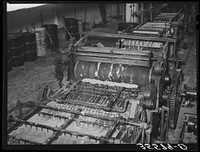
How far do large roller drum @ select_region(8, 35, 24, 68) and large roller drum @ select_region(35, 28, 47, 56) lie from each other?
3.43 feet

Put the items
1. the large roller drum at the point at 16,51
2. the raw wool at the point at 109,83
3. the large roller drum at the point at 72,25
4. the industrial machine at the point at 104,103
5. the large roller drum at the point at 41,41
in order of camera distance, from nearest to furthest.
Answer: the industrial machine at the point at 104,103 < the raw wool at the point at 109,83 < the large roller drum at the point at 16,51 < the large roller drum at the point at 41,41 < the large roller drum at the point at 72,25

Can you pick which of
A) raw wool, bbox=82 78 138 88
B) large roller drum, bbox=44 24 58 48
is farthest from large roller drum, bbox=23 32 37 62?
raw wool, bbox=82 78 138 88

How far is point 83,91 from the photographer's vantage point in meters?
5.72

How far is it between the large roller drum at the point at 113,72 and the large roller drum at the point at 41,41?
19.7ft

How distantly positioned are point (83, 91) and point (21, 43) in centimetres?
628

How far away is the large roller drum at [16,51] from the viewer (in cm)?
1067

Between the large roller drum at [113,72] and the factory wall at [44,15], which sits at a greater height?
the factory wall at [44,15]

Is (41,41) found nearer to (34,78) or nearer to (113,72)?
(34,78)

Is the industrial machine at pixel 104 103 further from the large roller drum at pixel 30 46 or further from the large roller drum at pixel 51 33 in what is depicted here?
the large roller drum at pixel 51 33

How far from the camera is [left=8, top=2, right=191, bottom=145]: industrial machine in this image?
180 inches

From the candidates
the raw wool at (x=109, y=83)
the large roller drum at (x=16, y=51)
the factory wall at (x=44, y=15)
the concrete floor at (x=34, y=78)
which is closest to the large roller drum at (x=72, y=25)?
the factory wall at (x=44, y=15)

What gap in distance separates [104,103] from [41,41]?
299 inches

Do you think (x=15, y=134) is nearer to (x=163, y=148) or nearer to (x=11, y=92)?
(x=163, y=148)

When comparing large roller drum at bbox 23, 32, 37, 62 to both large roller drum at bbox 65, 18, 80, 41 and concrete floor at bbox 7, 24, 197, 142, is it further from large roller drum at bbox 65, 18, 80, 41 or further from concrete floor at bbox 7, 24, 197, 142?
large roller drum at bbox 65, 18, 80, 41
